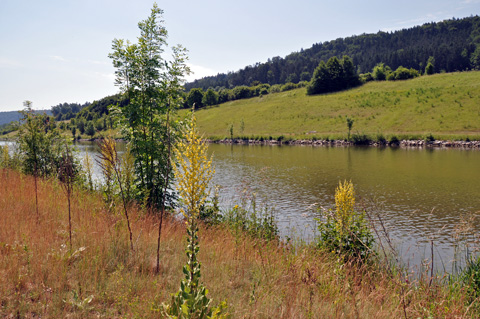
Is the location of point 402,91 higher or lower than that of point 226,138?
higher

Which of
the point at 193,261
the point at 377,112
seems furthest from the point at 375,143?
the point at 193,261

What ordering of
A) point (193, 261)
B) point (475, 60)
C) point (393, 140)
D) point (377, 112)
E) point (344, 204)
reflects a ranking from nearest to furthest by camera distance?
point (193, 261), point (344, 204), point (393, 140), point (377, 112), point (475, 60)

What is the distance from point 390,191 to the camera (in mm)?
22141

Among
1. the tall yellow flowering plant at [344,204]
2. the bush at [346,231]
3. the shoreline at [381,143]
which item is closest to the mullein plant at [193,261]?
the bush at [346,231]

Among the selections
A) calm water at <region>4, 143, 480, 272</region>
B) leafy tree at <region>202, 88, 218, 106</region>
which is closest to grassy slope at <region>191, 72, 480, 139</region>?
calm water at <region>4, 143, 480, 272</region>

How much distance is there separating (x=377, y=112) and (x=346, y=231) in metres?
71.5

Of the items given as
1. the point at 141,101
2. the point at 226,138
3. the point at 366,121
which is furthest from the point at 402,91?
the point at 141,101

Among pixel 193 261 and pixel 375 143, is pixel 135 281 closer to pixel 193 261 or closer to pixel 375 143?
pixel 193 261

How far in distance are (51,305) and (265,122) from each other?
8220 cm

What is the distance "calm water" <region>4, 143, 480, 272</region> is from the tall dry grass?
11.2ft

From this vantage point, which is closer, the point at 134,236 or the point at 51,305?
the point at 51,305

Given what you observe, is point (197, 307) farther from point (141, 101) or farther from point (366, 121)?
point (366, 121)

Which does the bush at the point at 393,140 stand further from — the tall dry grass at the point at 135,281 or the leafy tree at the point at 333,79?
the tall dry grass at the point at 135,281

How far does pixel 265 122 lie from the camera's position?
8456cm
